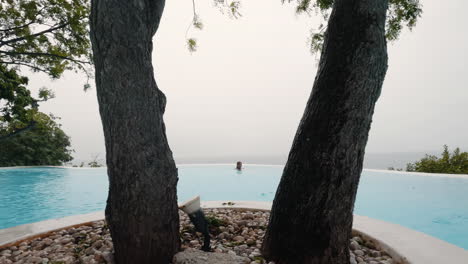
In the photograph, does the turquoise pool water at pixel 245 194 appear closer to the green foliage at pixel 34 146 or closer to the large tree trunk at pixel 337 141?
the green foliage at pixel 34 146

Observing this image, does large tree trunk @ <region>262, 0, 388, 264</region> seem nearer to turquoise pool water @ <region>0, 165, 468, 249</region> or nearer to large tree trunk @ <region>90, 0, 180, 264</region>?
large tree trunk @ <region>90, 0, 180, 264</region>

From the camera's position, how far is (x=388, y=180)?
29.2 ft

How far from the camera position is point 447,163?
30.9ft

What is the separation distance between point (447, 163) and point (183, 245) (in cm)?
1111

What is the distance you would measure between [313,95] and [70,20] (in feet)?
18.4

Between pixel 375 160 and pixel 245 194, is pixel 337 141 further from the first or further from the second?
pixel 375 160

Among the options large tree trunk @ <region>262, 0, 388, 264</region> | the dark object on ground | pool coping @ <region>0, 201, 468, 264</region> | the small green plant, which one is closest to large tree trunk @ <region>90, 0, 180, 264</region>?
the dark object on ground

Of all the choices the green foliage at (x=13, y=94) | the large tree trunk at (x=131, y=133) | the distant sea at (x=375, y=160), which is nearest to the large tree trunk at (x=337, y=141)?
the large tree trunk at (x=131, y=133)

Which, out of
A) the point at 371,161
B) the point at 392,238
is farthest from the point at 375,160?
the point at 392,238

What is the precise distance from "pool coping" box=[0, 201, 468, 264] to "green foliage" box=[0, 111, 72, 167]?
11327 millimetres

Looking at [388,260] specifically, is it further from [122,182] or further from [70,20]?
[70,20]

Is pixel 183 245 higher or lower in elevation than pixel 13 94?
lower

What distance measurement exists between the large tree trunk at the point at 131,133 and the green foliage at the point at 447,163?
11290 mm

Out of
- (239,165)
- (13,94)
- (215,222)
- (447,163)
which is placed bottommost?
(215,222)
